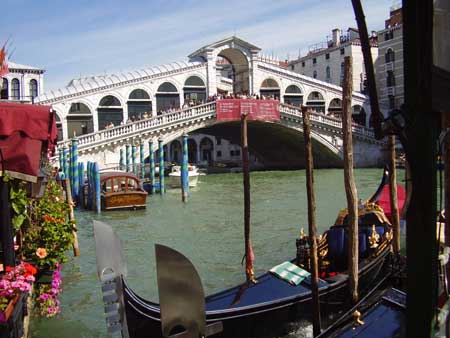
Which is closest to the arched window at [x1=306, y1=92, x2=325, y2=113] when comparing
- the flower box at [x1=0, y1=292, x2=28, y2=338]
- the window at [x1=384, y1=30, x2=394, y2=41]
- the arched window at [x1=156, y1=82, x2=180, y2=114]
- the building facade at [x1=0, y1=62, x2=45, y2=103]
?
the window at [x1=384, y1=30, x2=394, y2=41]

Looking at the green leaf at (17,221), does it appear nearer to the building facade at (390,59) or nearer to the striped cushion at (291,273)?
the striped cushion at (291,273)

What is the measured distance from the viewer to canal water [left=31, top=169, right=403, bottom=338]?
4234 millimetres

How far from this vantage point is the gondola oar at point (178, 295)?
1202 mm

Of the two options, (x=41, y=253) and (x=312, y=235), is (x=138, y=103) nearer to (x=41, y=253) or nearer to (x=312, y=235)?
(x=312, y=235)

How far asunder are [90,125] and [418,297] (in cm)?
1717

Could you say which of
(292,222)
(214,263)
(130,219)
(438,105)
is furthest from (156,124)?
(438,105)

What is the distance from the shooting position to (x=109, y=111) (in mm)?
17547

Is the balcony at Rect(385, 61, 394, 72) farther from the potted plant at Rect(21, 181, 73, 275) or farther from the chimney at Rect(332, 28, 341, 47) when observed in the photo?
the potted plant at Rect(21, 181, 73, 275)

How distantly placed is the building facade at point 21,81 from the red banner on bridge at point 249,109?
6.90 meters

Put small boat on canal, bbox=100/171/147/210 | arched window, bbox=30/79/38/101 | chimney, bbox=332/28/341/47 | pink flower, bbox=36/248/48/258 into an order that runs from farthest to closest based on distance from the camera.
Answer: chimney, bbox=332/28/341/47, arched window, bbox=30/79/38/101, small boat on canal, bbox=100/171/147/210, pink flower, bbox=36/248/48/258

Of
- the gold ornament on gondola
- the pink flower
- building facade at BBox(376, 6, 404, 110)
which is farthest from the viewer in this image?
building facade at BBox(376, 6, 404, 110)

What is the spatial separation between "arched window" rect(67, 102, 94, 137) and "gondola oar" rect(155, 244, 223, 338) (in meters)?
16.4

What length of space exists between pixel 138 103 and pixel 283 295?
1536 cm

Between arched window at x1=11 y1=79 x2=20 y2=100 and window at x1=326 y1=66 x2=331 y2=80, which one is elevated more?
window at x1=326 y1=66 x2=331 y2=80
